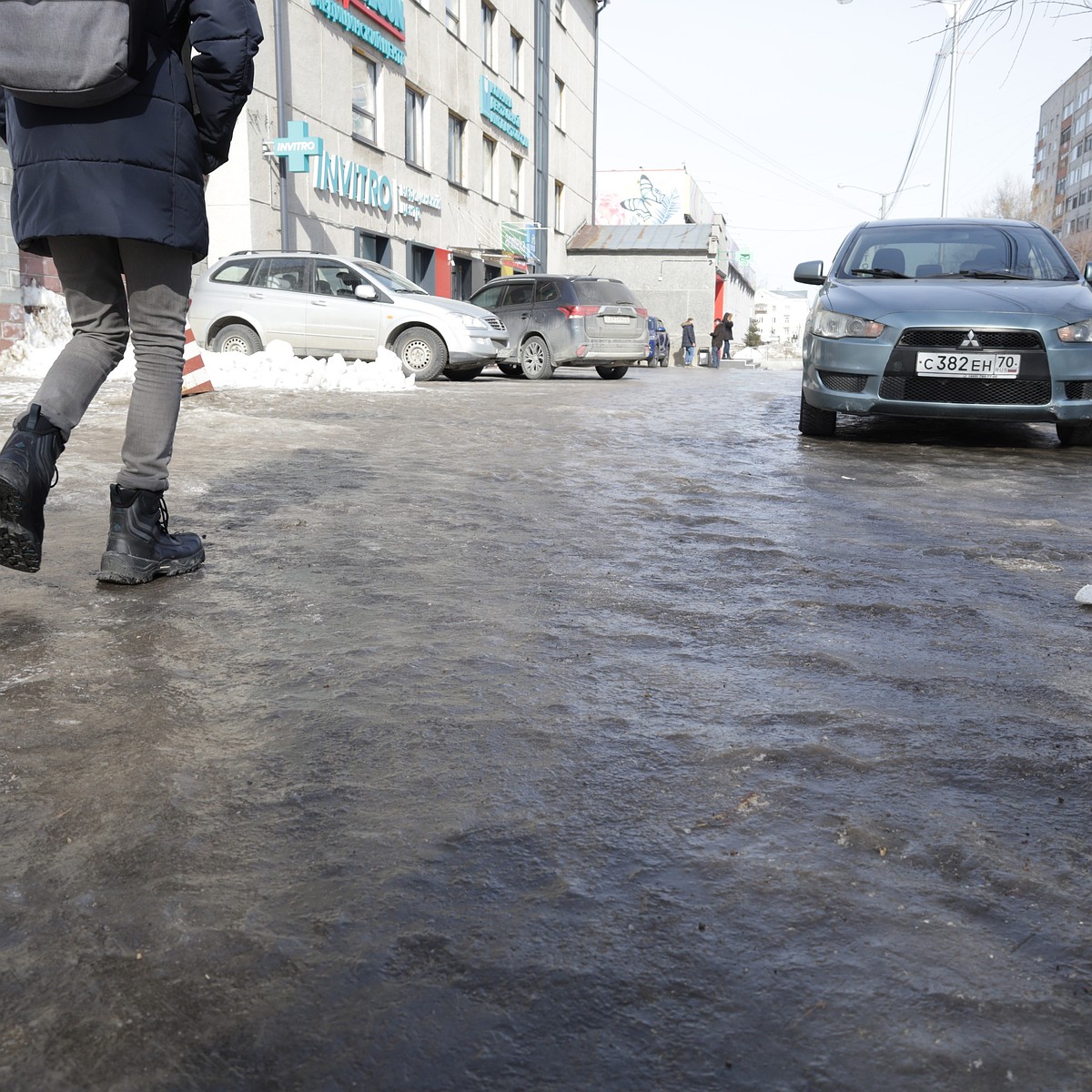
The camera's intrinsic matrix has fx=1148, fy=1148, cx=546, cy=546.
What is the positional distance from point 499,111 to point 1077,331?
23955 millimetres

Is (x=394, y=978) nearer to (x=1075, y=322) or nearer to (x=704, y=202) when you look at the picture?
(x=1075, y=322)

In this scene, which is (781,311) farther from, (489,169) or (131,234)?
(131,234)

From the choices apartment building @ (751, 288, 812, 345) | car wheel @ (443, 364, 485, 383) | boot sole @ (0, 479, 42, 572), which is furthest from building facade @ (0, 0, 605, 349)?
apartment building @ (751, 288, 812, 345)

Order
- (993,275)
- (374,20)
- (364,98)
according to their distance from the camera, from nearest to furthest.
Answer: (993,275), (374,20), (364,98)

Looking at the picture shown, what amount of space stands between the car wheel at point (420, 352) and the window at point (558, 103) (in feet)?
74.4

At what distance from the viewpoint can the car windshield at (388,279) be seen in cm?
1453

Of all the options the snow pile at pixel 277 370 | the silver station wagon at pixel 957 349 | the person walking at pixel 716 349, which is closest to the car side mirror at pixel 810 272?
the silver station wagon at pixel 957 349

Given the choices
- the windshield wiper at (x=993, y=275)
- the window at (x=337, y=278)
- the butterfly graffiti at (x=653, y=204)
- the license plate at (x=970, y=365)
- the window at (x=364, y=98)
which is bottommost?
the license plate at (x=970, y=365)

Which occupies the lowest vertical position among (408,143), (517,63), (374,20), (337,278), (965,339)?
(965,339)

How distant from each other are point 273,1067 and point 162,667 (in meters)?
1.49

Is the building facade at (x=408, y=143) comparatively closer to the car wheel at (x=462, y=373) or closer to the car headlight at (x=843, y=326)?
the car wheel at (x=462, y=373)

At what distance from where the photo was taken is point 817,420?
784cm

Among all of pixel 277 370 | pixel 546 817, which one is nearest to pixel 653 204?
pixel 277 370

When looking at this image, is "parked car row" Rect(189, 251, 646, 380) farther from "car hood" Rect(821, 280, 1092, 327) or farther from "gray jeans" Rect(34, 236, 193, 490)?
"gray jeans" Rect(34, 236, 193, 490)
